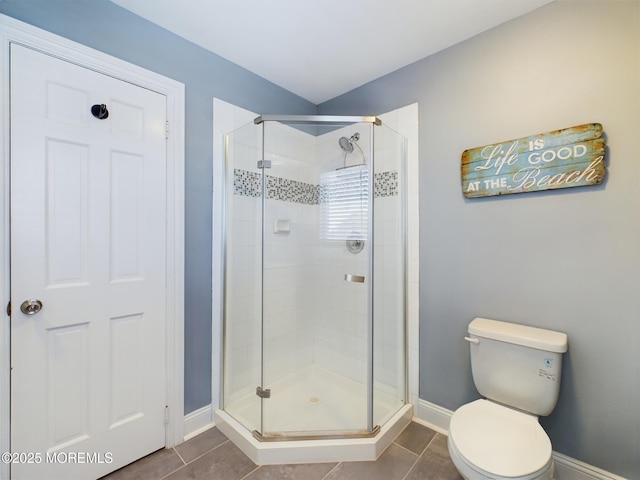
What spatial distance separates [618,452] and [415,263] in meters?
1.27

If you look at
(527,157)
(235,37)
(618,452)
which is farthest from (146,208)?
(618,452)

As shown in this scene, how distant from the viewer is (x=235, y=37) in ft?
5.56

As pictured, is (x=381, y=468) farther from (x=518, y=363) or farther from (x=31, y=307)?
(x=31, y=307)

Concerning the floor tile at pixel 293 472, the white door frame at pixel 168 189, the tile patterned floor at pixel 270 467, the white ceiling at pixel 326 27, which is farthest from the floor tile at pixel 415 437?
the white ceiling at pixel 326 27

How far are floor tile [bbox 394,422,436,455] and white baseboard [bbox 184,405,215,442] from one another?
1.20 metres

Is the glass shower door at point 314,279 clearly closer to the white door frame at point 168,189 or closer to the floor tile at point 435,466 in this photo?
the floor tile at point 435,466

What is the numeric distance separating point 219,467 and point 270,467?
10.8 inches

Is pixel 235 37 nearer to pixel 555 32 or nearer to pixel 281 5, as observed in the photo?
pixel 281 5

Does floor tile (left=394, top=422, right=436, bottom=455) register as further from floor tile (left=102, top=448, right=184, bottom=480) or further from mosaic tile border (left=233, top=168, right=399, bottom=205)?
mosaic tile border (left=233, top=168, right=399, bottom=205)

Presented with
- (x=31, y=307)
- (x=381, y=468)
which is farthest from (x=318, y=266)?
(x=31, y=307)

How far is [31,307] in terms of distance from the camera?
1227 millimetres

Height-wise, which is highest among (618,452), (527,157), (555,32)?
(555,32)

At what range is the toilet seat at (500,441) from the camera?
1.03 metres

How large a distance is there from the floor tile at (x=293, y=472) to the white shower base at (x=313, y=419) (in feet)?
0.09
